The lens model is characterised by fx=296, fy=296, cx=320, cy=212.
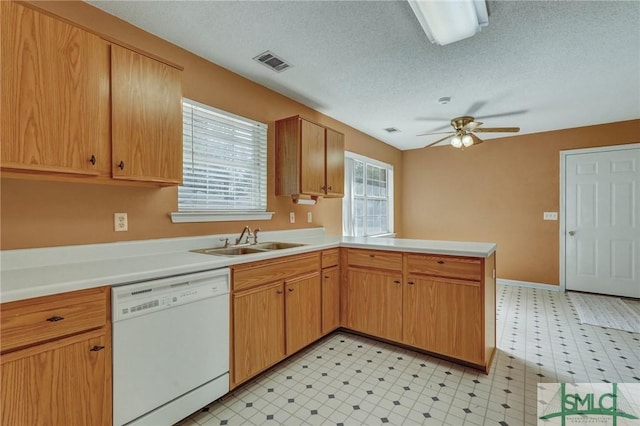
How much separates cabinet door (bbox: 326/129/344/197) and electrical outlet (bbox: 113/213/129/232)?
192cm

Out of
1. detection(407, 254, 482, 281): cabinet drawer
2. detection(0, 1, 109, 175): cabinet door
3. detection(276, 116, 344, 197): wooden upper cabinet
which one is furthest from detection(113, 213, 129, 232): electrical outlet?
detection(407, 254, 482, 281): cabinet drawer

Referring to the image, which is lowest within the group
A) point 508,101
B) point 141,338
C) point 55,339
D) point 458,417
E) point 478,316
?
point 458,417

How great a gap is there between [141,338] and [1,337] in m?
0.51

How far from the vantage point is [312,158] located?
3068 mm

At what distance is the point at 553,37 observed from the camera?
6.91 ft

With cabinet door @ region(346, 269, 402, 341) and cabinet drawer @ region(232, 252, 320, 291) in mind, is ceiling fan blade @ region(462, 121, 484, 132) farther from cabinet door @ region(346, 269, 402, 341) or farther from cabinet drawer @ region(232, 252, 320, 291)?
cabinet drawer @ region(232, 252, 320, 291)

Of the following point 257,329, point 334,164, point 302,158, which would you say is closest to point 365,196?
point 334,164

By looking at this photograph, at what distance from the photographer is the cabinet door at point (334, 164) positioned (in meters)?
3.31

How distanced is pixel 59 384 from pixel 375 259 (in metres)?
2.19

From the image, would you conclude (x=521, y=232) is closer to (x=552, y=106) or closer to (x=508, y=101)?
(x=552, y=106)

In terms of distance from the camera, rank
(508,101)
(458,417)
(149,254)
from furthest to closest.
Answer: (508,101) < (149,254) < (458,417)

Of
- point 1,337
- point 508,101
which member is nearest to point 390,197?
point 508,101

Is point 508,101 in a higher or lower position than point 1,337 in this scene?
higher

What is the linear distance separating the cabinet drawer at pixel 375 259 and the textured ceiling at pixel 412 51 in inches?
64.3
